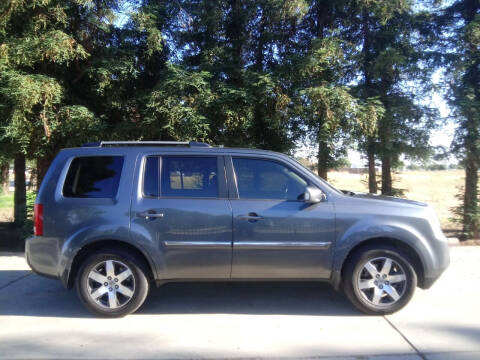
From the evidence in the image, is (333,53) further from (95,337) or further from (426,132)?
(95,337)

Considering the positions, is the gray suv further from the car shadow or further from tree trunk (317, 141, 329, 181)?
tree trunk (317, 141, 329, 181)

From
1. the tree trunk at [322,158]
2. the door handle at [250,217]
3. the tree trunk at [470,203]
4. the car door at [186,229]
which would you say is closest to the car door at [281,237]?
the door handle at [250,217]

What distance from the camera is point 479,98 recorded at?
27.7ft

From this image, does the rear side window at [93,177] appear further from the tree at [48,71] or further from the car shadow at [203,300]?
the tree at [48,71]

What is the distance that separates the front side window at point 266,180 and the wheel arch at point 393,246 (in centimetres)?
89

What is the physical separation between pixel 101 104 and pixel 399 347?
6.99m

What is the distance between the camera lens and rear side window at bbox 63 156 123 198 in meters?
4.60

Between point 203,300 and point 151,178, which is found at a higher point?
point 151,178

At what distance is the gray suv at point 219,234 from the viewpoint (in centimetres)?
445

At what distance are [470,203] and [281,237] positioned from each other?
6.29 metres

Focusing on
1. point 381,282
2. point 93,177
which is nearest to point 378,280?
point 381,282

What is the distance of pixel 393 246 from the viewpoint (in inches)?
183

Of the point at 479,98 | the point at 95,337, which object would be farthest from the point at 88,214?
the point at 479,98

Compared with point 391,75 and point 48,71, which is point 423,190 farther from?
point 48,71
